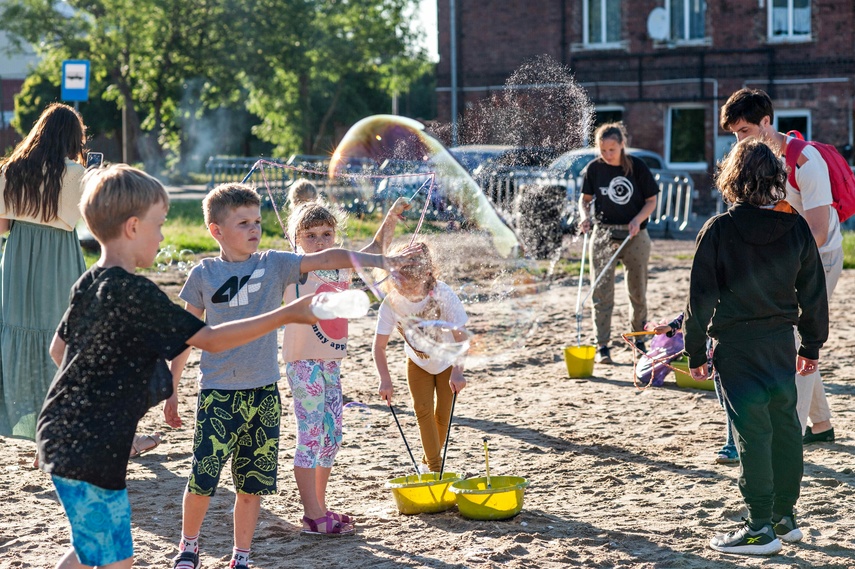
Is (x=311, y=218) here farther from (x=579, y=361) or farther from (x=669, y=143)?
(x=669, y=143)

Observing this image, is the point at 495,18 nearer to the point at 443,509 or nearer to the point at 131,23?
the point at 131,23

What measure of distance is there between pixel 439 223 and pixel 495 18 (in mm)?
23004

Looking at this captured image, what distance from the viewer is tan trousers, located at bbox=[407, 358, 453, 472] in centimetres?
520

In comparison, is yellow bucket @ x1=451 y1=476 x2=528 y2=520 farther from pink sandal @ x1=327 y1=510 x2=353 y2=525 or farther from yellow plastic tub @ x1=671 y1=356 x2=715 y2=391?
yellow plastic tub @ x1=671 y1=356 x2=715 y2=391

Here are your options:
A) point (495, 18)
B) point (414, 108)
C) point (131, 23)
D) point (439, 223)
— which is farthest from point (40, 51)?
point (439, 223)

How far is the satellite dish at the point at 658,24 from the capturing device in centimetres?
2555

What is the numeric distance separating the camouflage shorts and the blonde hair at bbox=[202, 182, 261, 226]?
0.67 meters

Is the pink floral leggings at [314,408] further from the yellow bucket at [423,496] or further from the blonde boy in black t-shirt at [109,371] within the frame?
the blonde boy in black t-shirt at [109,371]

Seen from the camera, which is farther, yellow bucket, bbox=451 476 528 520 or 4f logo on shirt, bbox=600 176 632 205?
4f logo on shirt, bbox=600 176 632 205

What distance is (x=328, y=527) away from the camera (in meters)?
4.64

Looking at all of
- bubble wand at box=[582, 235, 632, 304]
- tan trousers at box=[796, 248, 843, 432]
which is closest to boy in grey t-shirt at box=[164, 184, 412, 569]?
tan trousers at box=[796, 248, 843, 432]

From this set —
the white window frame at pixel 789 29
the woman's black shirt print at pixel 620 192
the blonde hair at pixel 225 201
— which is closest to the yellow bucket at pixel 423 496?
the blonde hair at pixel 225 201

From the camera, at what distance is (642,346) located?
885 centimetres

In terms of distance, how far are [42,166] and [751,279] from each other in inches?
142
